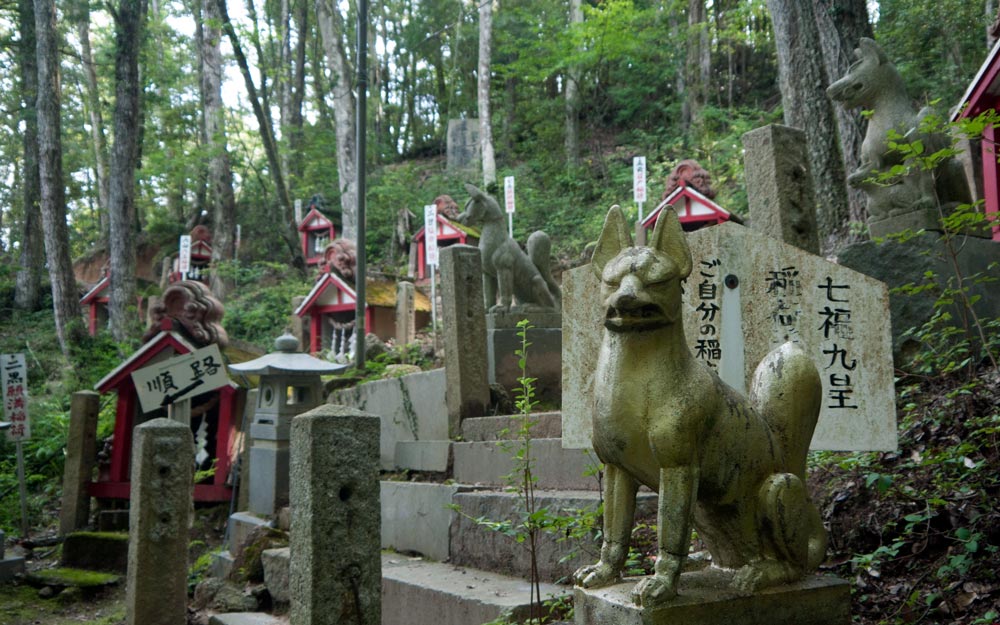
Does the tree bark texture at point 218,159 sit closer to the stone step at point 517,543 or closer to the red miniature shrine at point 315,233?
the red miniature shrine at point 315,233

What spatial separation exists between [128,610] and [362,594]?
10.3 feet

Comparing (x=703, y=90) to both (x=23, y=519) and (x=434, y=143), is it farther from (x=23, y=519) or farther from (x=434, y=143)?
(x=23, y=519)

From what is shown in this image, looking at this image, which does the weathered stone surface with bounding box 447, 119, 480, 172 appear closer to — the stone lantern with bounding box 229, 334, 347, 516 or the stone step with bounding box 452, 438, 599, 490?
the stone lantern with bounding box 229, 334, 347, 516

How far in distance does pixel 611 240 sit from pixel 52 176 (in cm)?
1851

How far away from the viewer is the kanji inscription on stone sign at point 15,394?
1190cm

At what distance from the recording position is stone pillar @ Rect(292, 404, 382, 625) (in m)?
3.75

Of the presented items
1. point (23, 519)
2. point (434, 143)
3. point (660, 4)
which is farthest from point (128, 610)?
point (434, 143)

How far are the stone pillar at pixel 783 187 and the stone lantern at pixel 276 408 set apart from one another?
5546mm

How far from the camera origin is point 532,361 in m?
8.49

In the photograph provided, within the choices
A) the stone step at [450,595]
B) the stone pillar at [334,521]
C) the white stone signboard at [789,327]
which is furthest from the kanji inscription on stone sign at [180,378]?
the white stone signboard at [789,327]

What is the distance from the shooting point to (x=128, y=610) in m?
5.98

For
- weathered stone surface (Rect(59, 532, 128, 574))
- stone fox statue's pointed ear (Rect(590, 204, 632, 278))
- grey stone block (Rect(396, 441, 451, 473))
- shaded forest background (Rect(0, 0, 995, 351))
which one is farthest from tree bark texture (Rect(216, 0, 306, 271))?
stone fox statue's pointed ear (Rect(590, 204, 632, 278))

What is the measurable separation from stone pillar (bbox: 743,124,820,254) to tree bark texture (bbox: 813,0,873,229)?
3.88 meters

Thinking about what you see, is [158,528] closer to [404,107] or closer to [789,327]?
[789,327]
